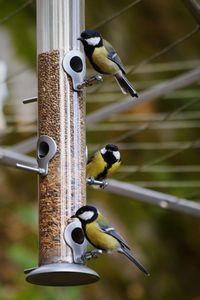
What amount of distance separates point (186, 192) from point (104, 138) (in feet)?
2.39

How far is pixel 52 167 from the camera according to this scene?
6301 mm

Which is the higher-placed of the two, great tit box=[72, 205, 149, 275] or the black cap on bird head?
the black cap on bird head

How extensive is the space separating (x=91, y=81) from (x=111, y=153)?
1.17 feet

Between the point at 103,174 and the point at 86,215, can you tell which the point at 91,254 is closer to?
the point at 86,215

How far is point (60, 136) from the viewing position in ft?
20.7

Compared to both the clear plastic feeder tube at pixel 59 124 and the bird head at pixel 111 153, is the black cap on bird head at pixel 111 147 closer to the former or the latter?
the bird head at pixel 111 153

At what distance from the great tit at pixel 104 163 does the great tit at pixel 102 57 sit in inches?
10.7

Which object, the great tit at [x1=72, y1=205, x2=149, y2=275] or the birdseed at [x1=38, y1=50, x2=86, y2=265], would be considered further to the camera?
the birdseed at [x1=38, y1=50, x2=86, y2=265]

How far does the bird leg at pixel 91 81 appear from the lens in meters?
6.14

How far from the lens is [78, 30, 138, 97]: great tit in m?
6.29

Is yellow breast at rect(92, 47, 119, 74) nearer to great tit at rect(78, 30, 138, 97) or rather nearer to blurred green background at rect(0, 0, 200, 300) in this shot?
great tit at rect(78, 30, 138, 97)

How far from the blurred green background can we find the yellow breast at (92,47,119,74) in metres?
3.24

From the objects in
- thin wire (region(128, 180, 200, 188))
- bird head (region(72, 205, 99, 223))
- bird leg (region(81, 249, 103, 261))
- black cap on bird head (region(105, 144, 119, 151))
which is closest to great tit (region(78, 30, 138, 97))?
black cap on bird head (region(105, 144, 119, 151))

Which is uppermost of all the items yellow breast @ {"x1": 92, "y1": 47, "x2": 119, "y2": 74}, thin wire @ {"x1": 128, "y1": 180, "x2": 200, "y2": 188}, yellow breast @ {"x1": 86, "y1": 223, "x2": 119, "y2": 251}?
thin wire @ {"x1": 128, "y1": 180, "x2": 200, "y2": 188}
